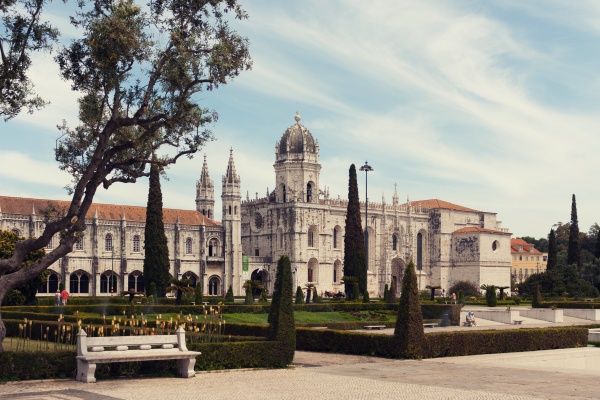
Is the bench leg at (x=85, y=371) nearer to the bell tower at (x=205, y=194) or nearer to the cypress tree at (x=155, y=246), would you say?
the cypress tree at (x=155, y=246)

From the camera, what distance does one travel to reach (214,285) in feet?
258

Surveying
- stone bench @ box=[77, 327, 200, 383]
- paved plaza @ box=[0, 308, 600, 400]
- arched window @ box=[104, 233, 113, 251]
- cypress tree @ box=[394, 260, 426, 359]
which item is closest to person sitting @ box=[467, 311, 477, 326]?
cypress tree @ box=[394, 260, 426, 359]

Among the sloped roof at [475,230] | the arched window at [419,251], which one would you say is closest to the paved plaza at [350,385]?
the arched window at [419,251]

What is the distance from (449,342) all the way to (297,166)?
60668mm

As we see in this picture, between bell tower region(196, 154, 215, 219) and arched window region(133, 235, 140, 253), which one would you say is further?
bell tower region(196, 154, 215, 219)

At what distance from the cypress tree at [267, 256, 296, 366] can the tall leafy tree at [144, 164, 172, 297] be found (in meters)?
32.2

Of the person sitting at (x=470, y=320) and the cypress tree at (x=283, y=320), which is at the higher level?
the cypress tree at (x=283, y=320)

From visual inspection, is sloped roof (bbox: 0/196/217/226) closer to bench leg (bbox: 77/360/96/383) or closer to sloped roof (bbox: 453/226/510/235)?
sloped roof (bbox: 453/226/510/235)

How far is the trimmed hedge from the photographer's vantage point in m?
21.3

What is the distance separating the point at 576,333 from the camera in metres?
25.0

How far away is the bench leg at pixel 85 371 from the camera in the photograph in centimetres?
1555

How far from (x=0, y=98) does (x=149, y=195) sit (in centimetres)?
3315

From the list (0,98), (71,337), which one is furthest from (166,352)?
(0,98)

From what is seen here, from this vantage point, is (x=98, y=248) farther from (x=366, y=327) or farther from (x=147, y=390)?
(x=147, y=390)
